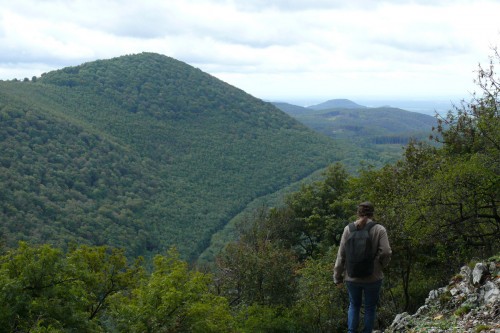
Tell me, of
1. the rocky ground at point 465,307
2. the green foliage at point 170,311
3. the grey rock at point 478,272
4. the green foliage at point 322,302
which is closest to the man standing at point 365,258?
the rocky ground at point 465,307

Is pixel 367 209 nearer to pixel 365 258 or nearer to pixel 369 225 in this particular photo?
pixel 369 225

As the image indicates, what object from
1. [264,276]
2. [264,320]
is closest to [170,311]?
[264,320]

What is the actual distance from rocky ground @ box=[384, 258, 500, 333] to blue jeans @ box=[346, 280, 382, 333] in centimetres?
122

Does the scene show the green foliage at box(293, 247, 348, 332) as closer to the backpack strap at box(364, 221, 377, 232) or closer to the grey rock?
the grey rock

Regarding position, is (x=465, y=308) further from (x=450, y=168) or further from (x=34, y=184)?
(x=34, y=184)

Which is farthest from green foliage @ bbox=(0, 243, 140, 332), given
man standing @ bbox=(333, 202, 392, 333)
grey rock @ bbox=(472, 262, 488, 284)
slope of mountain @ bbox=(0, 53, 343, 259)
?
slope of mountain @ bbox=(0, 53, 343, 259)

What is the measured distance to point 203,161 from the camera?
110 m

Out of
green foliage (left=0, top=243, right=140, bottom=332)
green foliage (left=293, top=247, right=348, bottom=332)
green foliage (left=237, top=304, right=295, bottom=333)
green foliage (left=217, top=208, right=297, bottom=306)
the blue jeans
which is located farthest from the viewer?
green foliage (left=217, top=208, right=297, bottom=306)

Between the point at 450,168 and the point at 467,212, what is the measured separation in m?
1.27

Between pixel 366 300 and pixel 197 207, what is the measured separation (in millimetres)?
82491

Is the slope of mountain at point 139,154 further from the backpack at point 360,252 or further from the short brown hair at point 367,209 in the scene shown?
the short brown hair at point 367,209

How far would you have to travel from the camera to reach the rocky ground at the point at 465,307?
791cm

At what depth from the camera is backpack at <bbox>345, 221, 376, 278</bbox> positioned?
25.1 feet

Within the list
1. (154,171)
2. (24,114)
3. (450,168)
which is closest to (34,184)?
(24,114)
